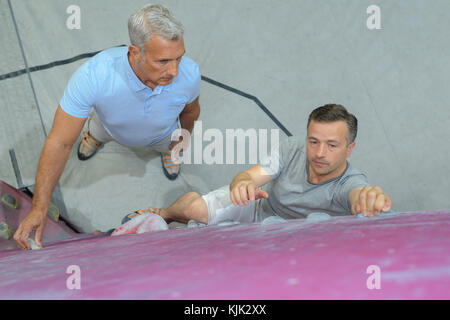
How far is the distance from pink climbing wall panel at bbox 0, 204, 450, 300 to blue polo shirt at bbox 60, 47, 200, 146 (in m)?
0.56

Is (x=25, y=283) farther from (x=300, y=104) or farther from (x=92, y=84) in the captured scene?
(x=300, y=104)

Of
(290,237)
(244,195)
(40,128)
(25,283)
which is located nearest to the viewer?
(25,283)

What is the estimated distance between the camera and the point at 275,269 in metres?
0.46

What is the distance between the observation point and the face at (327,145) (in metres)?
1.04

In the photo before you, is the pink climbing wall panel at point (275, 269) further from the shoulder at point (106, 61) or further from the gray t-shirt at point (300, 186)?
the shoulder at point (106, 61)

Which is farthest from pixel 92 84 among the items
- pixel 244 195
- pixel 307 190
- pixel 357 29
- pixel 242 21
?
pixel 357 29

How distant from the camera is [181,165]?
160 cm

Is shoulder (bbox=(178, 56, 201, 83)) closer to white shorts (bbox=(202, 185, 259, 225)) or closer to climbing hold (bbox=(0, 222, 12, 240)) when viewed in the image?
white shorts (bbox=(202, 185, 259, 225))

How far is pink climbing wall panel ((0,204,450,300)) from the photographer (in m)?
0.42

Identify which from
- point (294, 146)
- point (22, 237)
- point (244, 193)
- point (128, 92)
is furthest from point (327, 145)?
point (22, 237)

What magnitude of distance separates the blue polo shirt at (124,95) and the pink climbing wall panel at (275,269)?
56 centimetres

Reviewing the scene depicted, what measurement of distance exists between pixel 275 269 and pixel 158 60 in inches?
27.7

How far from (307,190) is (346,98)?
0.63m

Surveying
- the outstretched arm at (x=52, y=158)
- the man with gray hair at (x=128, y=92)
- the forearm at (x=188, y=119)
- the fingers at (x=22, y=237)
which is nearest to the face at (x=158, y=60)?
the man with gray hair at (x=128, y=92)
